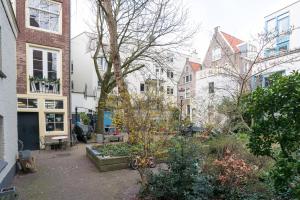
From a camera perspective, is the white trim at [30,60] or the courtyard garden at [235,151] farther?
the white trim at [30,60]

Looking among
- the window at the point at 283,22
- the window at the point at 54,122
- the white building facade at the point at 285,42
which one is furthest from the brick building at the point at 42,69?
the window at the point at 283,22

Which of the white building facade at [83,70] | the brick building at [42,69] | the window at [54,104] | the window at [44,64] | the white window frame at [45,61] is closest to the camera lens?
the brick building at [42,69]

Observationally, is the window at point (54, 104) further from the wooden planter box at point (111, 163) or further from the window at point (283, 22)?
the window at point (283, 22)

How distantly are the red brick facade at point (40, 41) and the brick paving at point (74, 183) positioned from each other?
5.53 meters

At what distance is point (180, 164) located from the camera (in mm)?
4902

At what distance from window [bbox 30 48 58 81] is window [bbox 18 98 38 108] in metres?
1.49

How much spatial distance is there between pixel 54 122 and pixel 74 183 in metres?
7.62

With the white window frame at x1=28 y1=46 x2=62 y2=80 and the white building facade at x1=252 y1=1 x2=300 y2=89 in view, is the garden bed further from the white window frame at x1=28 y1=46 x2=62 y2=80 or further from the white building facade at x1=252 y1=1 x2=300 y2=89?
the white building facade at x1=252 y1=1 x2=300 y2=89

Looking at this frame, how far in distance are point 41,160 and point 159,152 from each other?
7185mm

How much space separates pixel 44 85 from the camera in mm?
12719

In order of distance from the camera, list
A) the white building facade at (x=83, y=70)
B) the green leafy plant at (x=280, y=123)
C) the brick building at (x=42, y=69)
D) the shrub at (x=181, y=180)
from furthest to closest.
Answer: the white building facade at (x=83, y=70) < the brick building at (x=42, y=69) < the shrub at (x=181, y=180) < the green leafy plant at (x=280, y=123)

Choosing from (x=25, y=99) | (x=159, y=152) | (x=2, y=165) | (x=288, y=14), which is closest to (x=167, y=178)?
(x=159, y=152)

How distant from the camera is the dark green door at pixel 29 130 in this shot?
12.1m

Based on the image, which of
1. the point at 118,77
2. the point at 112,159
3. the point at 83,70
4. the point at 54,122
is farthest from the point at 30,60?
the point at 83,70
